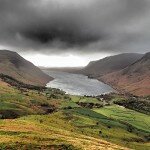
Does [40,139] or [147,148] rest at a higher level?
[40,139]

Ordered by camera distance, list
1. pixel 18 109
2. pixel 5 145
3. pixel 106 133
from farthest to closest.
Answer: pixel 18 109 → pixel 106 133 → pixel 5 145

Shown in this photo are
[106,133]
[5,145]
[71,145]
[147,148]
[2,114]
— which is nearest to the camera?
[5,145]

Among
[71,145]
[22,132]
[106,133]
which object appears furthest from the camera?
[106,133]

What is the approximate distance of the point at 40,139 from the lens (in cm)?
8850

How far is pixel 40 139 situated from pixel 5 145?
1272cm

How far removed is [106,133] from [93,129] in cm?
622

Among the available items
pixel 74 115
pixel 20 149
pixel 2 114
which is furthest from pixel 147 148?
pixel 20 149

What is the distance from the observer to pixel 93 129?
6580 inches

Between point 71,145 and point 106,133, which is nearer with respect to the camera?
point 71,145

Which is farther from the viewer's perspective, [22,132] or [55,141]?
[22,132]

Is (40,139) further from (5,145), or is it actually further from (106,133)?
(106,133)

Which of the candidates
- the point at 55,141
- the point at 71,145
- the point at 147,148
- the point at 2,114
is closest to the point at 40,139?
the point at 55,141

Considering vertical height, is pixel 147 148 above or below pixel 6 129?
below

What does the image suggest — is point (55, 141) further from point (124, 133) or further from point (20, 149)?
point (124, 133)
